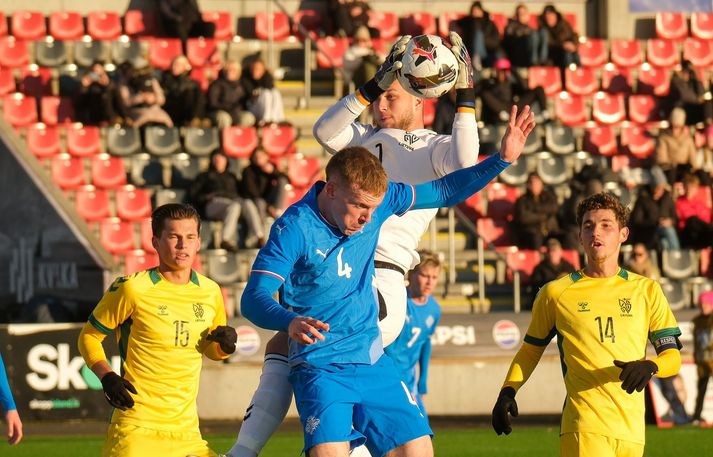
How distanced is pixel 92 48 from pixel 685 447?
12200mm

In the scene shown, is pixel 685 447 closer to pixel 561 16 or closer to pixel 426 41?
pixel 426 41

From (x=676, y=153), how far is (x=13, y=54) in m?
10.4

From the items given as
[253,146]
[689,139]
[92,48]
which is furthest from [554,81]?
[92,48]

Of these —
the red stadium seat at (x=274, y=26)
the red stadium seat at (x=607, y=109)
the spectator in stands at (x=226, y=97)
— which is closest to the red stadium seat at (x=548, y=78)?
the red stadium seat at (x=607, y=109)

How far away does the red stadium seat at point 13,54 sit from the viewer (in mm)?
21953

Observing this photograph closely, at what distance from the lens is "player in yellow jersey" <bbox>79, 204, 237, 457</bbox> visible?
6855 mm

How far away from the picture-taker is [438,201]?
267 inches

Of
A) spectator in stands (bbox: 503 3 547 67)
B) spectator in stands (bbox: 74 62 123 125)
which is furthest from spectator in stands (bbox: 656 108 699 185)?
spectator in stands (bbox: 74 62 123 125)

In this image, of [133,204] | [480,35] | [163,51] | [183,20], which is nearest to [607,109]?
[480,35]

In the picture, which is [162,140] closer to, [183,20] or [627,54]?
[183,20]

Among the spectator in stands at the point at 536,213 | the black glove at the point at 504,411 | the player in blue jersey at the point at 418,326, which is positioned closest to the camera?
the black glove at the point at 504,411

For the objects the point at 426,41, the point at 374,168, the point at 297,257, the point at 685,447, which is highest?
the point at 426,41

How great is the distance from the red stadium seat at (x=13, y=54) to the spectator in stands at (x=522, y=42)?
25.3 ft

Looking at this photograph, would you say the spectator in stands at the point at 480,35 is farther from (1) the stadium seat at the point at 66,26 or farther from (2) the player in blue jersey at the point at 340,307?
(2) the player in blue jersey at the point at 340,307
